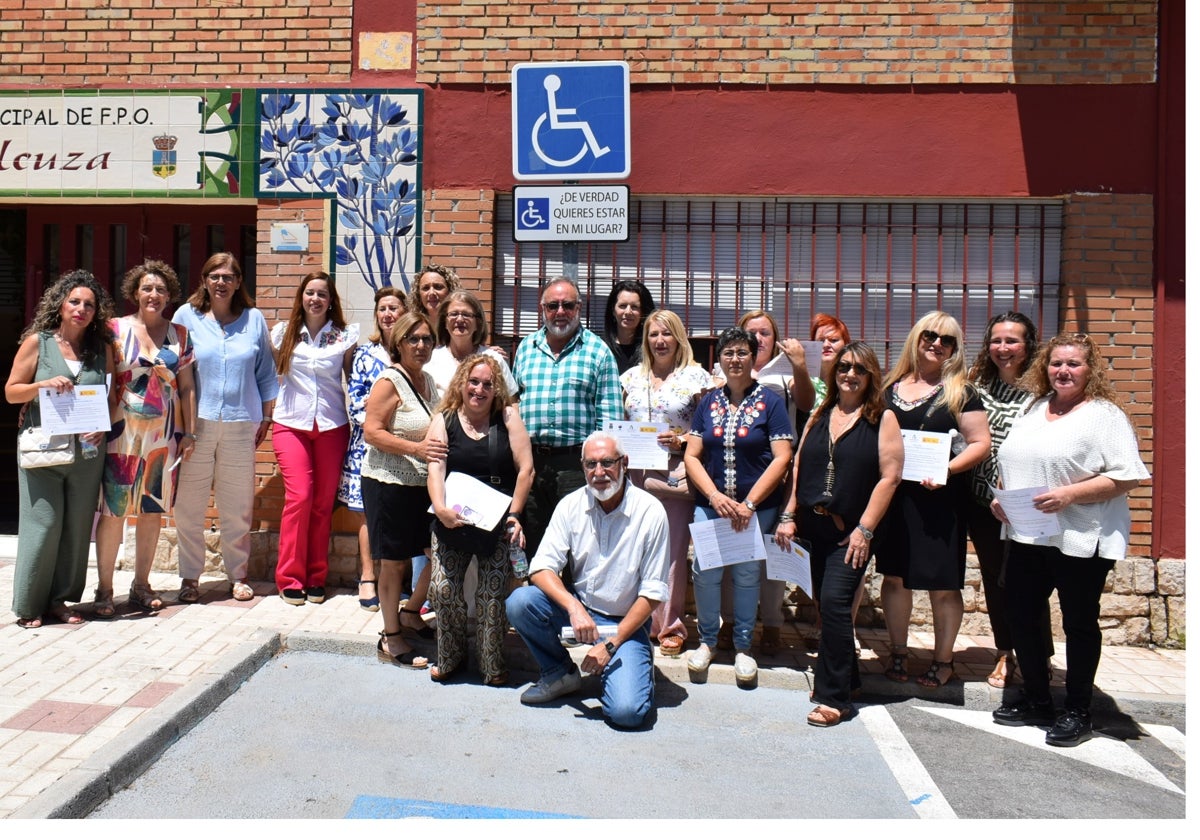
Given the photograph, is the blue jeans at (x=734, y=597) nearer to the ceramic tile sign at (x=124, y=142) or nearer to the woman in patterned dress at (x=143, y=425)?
the woman in patterned dress at (x=143, y=425)

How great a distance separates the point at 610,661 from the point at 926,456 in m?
1.88

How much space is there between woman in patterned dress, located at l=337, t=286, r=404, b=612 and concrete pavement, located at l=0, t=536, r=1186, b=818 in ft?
0.78

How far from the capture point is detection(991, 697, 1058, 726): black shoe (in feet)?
16.6

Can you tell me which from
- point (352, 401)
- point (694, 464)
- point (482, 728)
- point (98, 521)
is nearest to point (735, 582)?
point (694, 464)

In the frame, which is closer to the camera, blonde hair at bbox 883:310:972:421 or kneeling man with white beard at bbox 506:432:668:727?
kneeling man with white beard at bbox 506:432:668:727

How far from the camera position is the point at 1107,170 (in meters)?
6.95

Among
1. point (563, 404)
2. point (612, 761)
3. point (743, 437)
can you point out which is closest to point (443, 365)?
point (563, 404)

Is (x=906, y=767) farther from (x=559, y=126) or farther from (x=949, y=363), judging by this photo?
(x=559, y=126)

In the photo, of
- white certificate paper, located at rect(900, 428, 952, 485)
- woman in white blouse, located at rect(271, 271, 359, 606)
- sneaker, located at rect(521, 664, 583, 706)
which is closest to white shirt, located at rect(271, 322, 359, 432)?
woman in white blouse, located at rect(271, 271, 359, 606)

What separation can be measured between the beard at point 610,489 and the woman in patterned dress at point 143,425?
284 cm

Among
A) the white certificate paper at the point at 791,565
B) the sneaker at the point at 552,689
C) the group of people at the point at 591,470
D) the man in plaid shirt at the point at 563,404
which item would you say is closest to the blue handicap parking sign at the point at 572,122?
the man in plaid shirt at the point at 563,404

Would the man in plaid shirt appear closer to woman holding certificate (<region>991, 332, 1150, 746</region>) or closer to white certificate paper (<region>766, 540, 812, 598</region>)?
white certificate paper (<region>766, 540, 812, 598</region>)

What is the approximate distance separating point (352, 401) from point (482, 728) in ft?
8.02

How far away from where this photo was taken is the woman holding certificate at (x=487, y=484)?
5242mm
